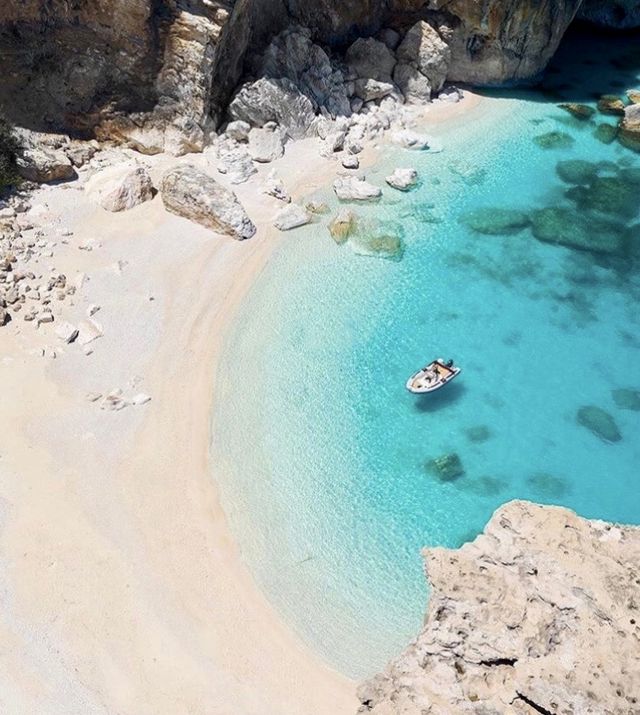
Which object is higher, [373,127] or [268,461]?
[373,127]

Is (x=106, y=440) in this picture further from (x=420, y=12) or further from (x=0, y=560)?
(x=420, y=12)

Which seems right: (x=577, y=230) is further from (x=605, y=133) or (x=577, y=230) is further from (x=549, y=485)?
(x=549, y=485)

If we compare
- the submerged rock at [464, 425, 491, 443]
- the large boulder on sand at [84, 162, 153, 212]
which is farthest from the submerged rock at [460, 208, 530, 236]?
the large boulder on sand at [84, 162, 153, 212]

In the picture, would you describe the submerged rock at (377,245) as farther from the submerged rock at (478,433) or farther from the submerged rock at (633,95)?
the submerged rock at (633,95)

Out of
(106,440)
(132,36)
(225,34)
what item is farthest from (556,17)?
(106,440)

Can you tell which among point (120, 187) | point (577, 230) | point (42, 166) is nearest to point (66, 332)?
point (120, 187)

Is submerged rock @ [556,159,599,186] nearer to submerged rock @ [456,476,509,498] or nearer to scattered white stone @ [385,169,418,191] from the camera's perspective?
scattered white stone @ [385,169,418,191]

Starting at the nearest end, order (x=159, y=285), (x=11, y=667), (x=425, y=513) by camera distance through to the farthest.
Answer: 1. (x=11, y=667)
2. (x=425, y=513)
3. (x=159, y=285)
